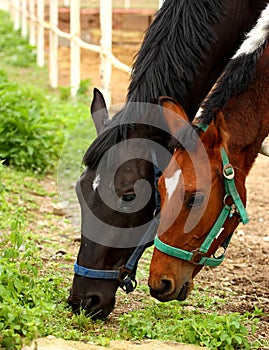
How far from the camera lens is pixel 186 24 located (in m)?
3.87

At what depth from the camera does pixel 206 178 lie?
127 inches

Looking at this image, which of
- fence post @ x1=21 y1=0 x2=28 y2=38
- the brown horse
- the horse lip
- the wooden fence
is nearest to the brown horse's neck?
the brown horse

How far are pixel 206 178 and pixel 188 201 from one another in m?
0.13

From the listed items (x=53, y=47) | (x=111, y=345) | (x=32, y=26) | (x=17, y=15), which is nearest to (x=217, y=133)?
(x=111, y=345)

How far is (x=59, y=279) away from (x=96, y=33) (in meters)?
11.8

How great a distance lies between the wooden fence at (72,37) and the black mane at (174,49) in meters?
1.44

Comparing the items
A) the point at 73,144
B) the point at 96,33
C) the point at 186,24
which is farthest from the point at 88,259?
the point at 96,33

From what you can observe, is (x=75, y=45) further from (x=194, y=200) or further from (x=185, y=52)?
(x=194, y=200)

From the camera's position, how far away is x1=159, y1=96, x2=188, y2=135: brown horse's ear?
11.0 ft

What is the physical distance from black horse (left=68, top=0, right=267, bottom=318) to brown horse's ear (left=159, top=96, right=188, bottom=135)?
0.84ft

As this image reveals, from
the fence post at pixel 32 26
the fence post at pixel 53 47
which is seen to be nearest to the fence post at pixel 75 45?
the fence post at pixel 53 47

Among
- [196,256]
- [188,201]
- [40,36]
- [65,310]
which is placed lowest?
[40,36]

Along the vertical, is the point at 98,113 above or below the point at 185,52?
below

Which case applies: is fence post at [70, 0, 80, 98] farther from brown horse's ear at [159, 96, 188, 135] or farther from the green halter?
the green halter
